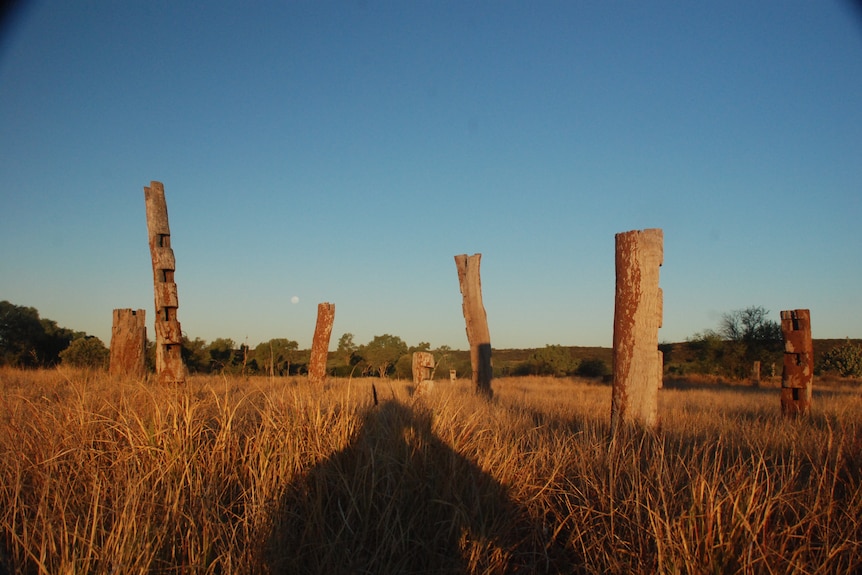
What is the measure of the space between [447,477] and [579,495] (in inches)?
39.4

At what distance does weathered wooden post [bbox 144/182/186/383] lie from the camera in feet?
27.4

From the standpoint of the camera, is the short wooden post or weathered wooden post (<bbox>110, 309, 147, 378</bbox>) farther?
weathered wooden post (<bbox>110, 309, 147, 378</bbox>)

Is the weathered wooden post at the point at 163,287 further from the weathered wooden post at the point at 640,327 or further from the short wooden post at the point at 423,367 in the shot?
the weathered wooden post at the point at 640,327

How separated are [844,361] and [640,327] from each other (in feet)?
121

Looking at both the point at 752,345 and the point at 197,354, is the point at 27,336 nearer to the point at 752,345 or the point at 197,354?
the point at 197,354

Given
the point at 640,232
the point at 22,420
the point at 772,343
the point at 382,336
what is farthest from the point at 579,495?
the point at 772,343

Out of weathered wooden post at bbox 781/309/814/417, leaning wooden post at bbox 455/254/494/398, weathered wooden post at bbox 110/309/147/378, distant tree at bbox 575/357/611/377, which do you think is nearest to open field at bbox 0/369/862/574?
weathered wooden post at bbox 781/309/814/417

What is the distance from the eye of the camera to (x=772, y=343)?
31156 millimetres

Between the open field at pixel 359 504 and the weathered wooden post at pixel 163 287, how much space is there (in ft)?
12.6

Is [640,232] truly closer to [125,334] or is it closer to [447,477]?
[447,477]

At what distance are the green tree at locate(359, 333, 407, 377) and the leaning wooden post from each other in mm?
12339

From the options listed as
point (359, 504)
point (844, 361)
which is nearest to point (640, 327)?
point (359, 504)

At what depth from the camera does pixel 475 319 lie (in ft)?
40.6

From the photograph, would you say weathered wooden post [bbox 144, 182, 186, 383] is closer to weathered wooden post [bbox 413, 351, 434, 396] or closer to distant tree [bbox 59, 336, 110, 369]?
weathered wooden post [bbox 413, 351, 434, 396]
